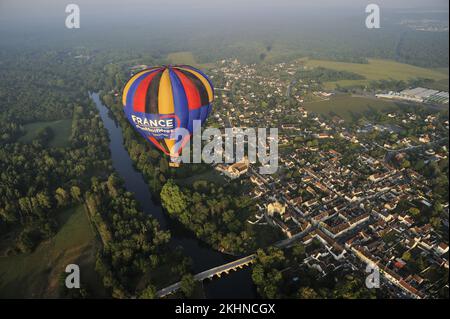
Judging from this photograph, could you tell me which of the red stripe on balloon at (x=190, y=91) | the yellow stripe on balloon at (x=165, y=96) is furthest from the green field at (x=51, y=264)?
the red stripe on balloon at (x=190, y=91)

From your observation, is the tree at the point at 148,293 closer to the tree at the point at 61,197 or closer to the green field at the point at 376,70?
the tree at the point at 61,197

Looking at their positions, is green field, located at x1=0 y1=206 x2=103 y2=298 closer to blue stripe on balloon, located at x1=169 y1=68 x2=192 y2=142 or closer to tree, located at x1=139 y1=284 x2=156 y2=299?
tree, located at x1=139 y1=284 x2=156 y2=299

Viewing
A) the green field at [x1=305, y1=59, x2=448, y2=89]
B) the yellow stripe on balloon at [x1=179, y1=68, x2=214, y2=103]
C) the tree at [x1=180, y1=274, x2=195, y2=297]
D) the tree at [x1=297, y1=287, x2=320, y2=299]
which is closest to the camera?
the tree at [x1=297, y1=287, x2=320, y2=299]

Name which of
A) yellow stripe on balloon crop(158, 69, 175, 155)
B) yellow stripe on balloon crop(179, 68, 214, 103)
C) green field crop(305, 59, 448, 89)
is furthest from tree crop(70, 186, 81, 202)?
green field crop(305, 59, 448, 89)

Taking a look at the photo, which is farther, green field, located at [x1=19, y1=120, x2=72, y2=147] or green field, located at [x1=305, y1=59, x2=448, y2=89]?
green field, located at [x1=305, y1=59, x2=448, y2=89]
